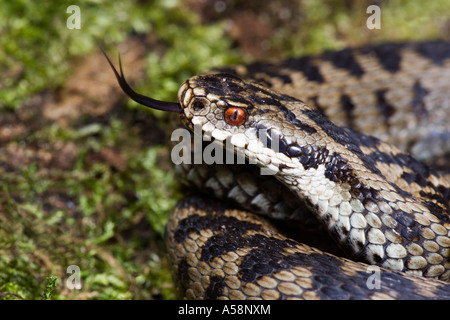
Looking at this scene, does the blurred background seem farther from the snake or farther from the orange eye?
the orange eye

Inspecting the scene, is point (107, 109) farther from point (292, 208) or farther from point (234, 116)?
point (292, 208)

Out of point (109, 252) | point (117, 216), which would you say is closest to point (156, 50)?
point (117, 216)

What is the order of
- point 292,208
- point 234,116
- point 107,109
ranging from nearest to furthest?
point 234,116 → point 292,208 → point 107,109

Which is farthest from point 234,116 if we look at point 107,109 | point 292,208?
point 107,109

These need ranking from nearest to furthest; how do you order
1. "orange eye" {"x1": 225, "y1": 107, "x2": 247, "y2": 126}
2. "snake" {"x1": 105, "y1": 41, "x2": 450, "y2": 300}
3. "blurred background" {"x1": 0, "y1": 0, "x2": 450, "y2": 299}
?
"snake" {"x1": 105, "y1": 41, "x2": 450, "y2": 300}, "orange eye" {"x1": 225, "y1": 107, "x2": 247, "y2": 126}, "blurred background" {"x1": 0, "y1": 0, "x2": 450, "y2": 299}

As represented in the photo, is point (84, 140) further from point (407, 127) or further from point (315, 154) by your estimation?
point (407, 127)

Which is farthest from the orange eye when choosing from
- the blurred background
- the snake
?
the blurred background
